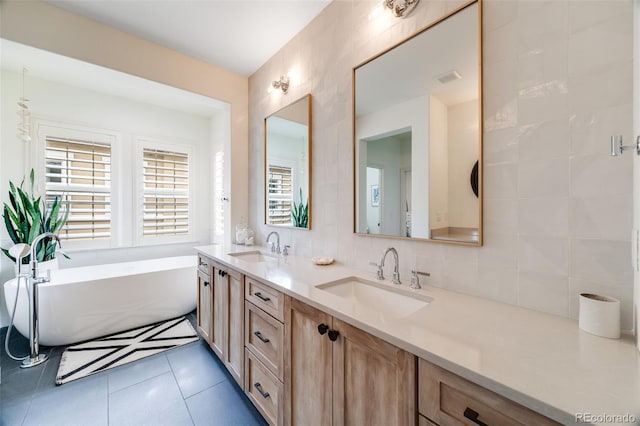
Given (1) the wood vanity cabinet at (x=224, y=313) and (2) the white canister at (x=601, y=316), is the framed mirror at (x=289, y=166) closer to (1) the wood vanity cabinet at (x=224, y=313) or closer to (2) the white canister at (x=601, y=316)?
(1) the wood vanity cabinet at (x=224, y=313)

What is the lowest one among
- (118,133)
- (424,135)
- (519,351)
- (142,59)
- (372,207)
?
(519,351)

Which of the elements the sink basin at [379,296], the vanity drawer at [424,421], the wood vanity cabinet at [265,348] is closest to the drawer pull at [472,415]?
the vanity drawer at [424,421]

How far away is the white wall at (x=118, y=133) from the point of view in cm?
261

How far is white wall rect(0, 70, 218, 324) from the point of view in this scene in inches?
103

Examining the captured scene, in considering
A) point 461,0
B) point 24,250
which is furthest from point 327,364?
point 24,250

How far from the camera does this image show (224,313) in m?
1.86

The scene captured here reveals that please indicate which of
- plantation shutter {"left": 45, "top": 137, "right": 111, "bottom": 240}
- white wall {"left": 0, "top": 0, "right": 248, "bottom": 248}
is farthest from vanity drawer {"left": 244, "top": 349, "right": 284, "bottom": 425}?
plantation shutter {"left": 45, "top": 137, "right": 111, "bottom": 240}

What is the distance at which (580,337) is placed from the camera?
784 mm

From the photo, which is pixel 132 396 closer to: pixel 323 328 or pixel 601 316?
pixel 323 328

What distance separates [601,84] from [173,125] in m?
4.35

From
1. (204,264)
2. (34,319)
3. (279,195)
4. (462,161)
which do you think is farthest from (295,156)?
(34,319)

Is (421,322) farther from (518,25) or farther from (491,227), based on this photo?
(518,25)

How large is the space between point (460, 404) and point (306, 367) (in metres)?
0.69

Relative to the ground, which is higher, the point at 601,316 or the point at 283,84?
the point at 283,84
